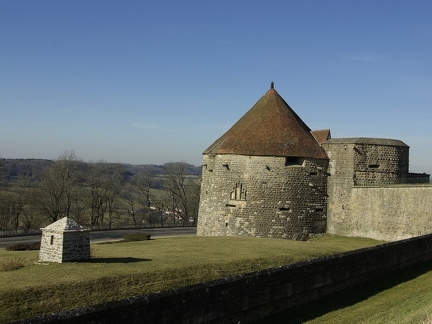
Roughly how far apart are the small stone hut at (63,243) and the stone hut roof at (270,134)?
14.8 metres

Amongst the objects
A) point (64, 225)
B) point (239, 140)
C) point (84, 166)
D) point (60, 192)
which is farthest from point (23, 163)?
point (64, 225)

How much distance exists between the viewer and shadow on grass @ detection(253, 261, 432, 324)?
34.8 feet

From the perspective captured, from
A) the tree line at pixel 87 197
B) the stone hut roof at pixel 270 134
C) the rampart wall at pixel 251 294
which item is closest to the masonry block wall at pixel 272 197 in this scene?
the stone hut roof at pixel 270 134

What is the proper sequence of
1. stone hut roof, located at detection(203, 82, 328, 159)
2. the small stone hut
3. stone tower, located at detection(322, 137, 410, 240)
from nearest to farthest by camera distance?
the small stone hut, stone tower, located at detection(322, 137, 410, 240), stone hut roof, located at detection(203, 82, 328, 159)

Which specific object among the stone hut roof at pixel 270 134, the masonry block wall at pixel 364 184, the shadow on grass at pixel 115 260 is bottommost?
the shadow on grass at pixel 115 260

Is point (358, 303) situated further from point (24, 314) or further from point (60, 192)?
point (60, 192)

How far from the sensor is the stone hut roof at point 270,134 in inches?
1137

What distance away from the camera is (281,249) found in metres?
21.3

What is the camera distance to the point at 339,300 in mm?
12219

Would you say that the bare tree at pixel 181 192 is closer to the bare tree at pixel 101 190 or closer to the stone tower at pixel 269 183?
the bare tree at pixel 101 190

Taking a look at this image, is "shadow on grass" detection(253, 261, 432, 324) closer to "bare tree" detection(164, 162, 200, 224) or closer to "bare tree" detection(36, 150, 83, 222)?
"bare tree" detection(36, 150, 83, 222)

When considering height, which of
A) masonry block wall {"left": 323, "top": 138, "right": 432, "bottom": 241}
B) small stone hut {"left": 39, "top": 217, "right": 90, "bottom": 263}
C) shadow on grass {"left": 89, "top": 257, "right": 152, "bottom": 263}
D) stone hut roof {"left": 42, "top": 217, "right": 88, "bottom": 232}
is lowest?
shadow on grass {"left": 89, "top": 257, "right": 152, "bottom": 263}

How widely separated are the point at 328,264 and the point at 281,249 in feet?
29.6

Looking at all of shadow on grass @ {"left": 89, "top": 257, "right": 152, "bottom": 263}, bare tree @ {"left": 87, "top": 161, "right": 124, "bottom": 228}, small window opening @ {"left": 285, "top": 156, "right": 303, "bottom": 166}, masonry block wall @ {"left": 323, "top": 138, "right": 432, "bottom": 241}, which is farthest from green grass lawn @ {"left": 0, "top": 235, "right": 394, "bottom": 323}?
bare tree @ {"left": 87, "top": 161, "right": 124, "bottom": 228}
